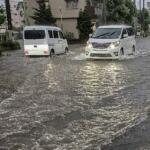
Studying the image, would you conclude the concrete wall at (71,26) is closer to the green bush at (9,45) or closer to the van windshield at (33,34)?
the green bush at (9,45)

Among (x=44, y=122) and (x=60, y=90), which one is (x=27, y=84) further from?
(x=44, y=122)

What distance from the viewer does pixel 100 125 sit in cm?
1019

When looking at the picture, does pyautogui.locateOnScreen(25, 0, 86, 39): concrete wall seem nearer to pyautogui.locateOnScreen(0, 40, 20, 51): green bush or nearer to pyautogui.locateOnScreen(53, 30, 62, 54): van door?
pyautogui.locateOnScreen(0, 40, 20, 51): green bush

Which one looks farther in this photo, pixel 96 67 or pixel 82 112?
pixel 96 67

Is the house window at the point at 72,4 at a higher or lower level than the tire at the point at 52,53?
higher

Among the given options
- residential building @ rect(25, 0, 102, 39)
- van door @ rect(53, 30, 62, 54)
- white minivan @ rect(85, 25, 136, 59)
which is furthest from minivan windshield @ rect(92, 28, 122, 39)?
residential building @ rect(25, 0, 102, 39)

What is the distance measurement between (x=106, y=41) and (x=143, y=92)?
41.2 feet

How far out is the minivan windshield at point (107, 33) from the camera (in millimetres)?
27953

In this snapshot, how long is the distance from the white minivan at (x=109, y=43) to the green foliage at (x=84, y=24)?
36010mm

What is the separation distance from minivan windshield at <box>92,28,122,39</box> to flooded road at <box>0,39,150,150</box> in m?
6.48

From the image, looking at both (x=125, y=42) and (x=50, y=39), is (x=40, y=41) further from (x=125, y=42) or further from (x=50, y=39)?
(x=125, y=42)

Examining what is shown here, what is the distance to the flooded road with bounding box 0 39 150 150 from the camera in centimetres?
912

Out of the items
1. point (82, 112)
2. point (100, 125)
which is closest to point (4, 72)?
point (82, 112)

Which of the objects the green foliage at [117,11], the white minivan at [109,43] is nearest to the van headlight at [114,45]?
the white minivan at [109,43]
